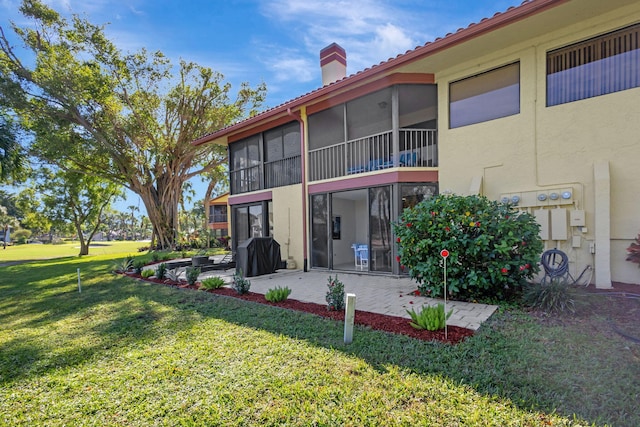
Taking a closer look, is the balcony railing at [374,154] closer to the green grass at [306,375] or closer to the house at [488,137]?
the house at [488,137]

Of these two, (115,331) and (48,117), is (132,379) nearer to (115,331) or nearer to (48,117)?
(115,331)

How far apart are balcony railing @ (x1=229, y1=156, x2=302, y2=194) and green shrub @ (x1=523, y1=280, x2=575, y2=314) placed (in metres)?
7.24

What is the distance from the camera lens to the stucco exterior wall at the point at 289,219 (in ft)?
33.2

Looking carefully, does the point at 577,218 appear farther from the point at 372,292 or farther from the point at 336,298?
the point at 336,298

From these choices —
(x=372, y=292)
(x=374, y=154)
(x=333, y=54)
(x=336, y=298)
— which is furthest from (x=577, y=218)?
(x=333, y=54)

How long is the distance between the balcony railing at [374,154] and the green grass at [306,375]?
15.8 ft

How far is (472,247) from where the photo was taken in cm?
507

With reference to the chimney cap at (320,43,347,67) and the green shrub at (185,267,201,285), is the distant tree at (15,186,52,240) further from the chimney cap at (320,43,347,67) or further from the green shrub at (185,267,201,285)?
the chimney cap at (320,43,347,67)

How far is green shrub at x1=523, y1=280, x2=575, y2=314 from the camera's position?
450cm

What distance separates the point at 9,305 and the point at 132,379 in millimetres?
6052

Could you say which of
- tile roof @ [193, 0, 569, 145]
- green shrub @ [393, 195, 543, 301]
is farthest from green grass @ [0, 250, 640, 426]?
tile roof @ [193, 0, 569, 145]

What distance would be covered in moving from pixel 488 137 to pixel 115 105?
1872 centimetres

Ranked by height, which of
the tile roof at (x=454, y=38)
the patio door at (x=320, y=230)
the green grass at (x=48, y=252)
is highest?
the tile roof at (x=454, y=38)

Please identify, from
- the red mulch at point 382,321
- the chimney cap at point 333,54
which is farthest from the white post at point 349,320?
the chimney cap at point 333,54
